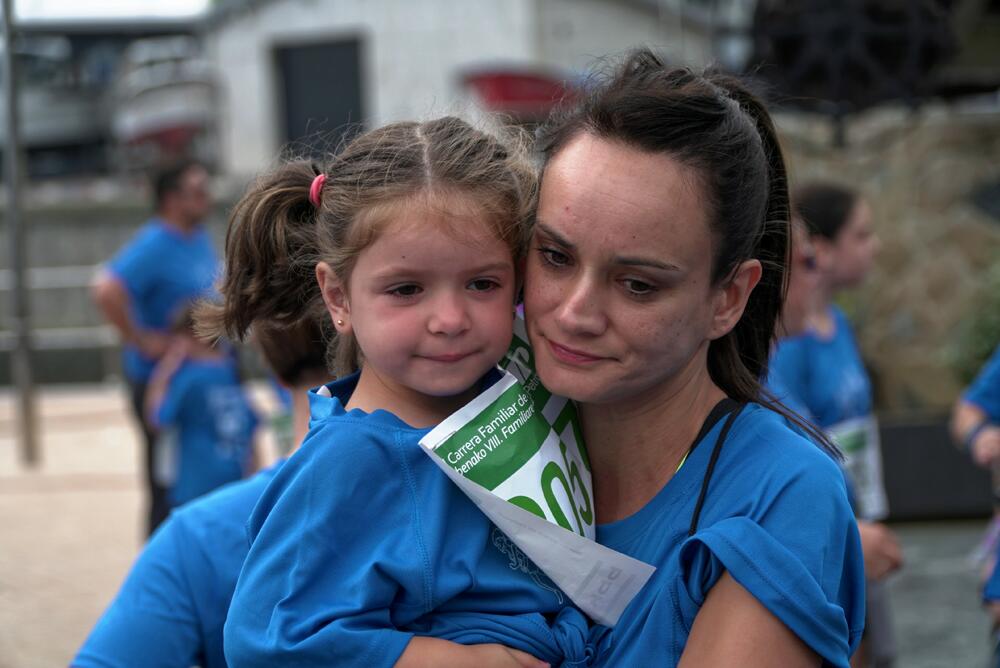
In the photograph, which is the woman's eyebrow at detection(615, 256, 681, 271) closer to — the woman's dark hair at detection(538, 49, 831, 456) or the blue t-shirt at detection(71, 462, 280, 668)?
the woman's dark hair at detection(538, 49, 831, 456)

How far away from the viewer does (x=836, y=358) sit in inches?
170

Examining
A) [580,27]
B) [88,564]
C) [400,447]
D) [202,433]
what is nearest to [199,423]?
[202,433]

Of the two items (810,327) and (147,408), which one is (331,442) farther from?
(147,408)

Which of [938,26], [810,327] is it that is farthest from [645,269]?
[938,26]

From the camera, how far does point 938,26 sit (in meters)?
7.93

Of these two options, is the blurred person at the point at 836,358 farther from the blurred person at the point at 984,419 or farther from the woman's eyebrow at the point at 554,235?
the woman's eyebrow at the point at 554,235

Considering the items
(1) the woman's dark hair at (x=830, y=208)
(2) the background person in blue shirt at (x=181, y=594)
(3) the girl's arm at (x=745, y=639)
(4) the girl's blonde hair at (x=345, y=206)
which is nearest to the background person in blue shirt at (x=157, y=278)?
(1) the woman's dark hair at (x=830, y=208)

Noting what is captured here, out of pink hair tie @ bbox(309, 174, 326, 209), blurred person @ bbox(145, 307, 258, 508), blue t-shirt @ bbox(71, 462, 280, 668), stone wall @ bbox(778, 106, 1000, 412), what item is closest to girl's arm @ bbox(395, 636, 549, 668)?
blue t-shirt @ bbox(71, 462, 280, 668)

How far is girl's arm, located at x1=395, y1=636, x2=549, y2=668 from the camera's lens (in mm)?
1737

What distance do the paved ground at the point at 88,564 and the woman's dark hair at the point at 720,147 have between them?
3.70 metres

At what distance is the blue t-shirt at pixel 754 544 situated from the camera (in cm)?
166

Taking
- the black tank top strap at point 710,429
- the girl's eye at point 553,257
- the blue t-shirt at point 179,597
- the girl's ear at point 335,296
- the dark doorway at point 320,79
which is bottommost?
the dark doorway at point 320,79

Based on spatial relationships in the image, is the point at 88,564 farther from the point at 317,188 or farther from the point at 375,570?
the point at 375,570

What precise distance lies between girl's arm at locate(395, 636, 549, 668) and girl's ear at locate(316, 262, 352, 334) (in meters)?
0.56
